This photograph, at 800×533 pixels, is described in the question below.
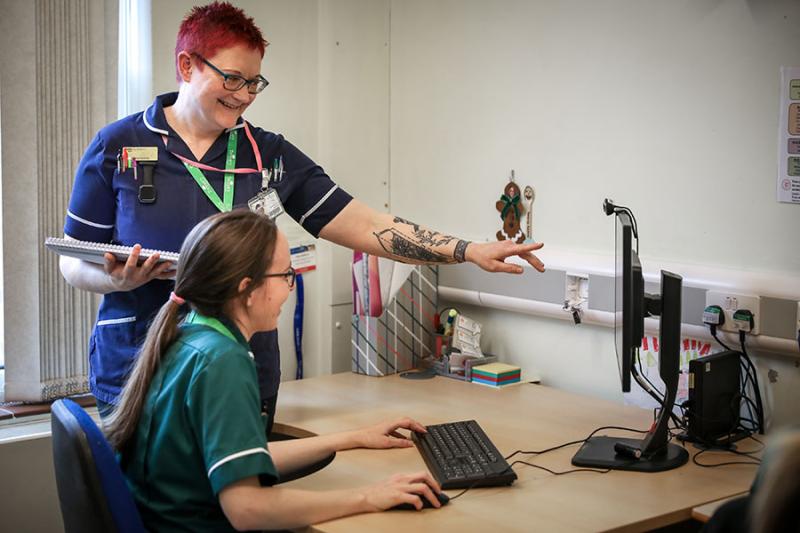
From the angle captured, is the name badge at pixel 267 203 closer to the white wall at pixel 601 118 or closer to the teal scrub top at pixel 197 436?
the teal scrub top at pixel 197 436

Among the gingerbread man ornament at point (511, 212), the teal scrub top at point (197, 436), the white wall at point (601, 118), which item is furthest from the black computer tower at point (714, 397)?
the teal scrub top at point (197, 436)

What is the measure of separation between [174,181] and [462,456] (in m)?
0.91

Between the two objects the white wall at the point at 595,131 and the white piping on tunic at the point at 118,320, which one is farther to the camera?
the white wall at the point at 595,131

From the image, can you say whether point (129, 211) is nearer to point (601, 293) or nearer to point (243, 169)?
point (243, 169)

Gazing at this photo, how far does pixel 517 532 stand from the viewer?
5.26 feet

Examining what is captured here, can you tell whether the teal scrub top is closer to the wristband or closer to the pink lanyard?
the pink lanyard

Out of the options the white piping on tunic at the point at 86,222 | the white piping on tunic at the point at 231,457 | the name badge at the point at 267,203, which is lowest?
the white piping on tunic at the point at 231,457

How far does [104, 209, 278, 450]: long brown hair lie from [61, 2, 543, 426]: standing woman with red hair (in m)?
0.46

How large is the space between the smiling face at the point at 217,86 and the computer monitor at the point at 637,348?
35.2 inches

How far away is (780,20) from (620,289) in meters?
0.78

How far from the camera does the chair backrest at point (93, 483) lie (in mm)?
1422

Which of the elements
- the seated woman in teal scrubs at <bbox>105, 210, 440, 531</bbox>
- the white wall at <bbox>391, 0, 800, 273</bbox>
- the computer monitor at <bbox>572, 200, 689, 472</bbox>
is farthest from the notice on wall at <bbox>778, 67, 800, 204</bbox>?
the seated woman in teal scrubs at <bbox>105, 210, 440, 531</bbox>

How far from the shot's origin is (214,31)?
2.06 metres

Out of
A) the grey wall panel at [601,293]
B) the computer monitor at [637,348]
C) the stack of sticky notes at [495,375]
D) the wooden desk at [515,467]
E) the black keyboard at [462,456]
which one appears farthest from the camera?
the stack of sticky notes at [495,375]
